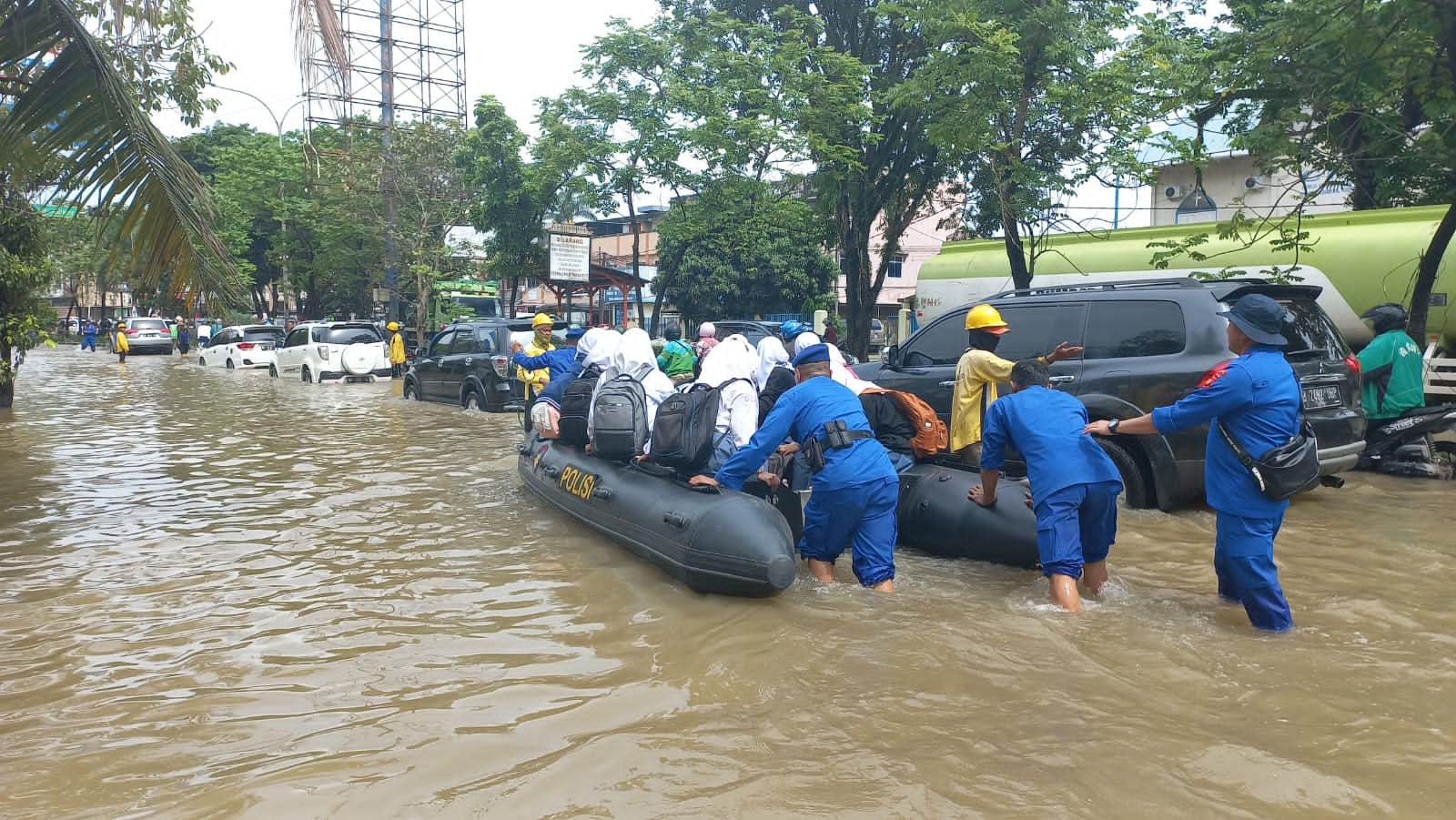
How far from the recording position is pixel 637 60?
20406mm

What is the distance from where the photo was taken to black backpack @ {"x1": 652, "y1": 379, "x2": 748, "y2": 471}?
5.74 metres

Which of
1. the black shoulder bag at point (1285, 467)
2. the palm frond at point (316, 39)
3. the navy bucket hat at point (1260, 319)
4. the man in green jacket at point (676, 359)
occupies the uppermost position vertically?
the palm frond at point (316, 39)

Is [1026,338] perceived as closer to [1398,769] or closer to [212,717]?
[1398,769]

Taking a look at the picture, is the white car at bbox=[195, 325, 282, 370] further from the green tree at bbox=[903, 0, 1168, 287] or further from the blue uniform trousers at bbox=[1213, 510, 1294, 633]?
the blue uniform trousers at bbox=[1213, 510, 1294, 633]

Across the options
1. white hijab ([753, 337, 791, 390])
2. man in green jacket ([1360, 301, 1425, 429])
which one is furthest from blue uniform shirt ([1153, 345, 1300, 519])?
man in green jacket ([1360, 301, 1425, 429])

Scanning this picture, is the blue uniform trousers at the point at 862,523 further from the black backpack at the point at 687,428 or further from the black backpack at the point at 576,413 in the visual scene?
the black backpack at the point at 576,413

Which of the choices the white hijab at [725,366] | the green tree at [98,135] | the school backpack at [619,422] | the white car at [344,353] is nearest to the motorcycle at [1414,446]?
the white hijab at [725,366]

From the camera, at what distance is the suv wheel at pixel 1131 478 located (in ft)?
23.2

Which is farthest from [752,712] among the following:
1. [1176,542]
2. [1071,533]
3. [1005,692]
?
[1176,542]

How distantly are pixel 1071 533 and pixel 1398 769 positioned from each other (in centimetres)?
179

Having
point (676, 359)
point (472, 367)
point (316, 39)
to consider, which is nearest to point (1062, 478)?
point (316, 39)

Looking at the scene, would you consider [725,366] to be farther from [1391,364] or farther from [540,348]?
[1391,364]

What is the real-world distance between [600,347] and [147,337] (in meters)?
37.2

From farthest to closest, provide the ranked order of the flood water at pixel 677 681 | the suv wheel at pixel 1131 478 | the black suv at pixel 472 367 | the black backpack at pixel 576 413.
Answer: the black suv at pixel 472 367
the black backpack at pixel 576 413
the suv wheel at pixel 1131 478
the flood water at pixel 677 681
